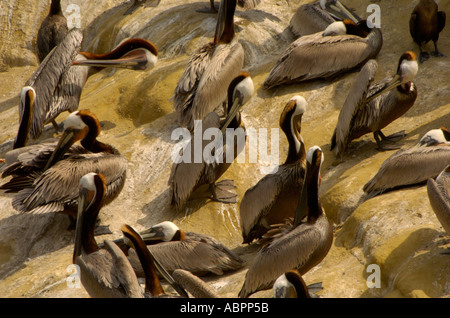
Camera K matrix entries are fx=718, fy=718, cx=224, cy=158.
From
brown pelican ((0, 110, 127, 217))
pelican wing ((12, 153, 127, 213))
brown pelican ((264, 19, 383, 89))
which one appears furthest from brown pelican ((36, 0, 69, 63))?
pelican wing ((12, 153, 127, 213))

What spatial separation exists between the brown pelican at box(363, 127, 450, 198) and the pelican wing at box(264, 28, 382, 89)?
8.60 feet

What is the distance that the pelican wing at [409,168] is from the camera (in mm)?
7051

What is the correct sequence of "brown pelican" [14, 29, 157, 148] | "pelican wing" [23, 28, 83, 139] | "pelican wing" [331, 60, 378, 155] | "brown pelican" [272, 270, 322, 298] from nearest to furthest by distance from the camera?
"brown pelican" [272, 270, 322, 298] → "pelican wing" [331, 60, 378, 155] → "pelican wing" [23, 28, 83, 139] → "brown pelican" [14, 29, 157, 148]

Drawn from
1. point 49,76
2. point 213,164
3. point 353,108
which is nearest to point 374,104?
point 353,108

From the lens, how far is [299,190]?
23.9 feet

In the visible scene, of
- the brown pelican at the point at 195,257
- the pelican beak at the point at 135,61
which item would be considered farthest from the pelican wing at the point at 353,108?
the pelican beak at the point at 135,61

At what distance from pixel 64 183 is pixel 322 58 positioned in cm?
393

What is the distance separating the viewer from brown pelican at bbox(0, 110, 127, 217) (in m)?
7.51

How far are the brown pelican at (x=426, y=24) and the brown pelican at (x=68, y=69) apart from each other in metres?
3.57

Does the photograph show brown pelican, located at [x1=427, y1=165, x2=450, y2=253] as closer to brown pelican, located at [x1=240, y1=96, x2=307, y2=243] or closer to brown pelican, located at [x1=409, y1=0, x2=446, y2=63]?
brown pelican, located at [x1=240, y1=96, x2=307, y2=243]

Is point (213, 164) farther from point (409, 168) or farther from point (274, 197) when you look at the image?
point (409, 168)

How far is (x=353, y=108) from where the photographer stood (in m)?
8.13

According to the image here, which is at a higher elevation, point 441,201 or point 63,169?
point 441,201

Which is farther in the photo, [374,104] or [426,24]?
[426,24]
